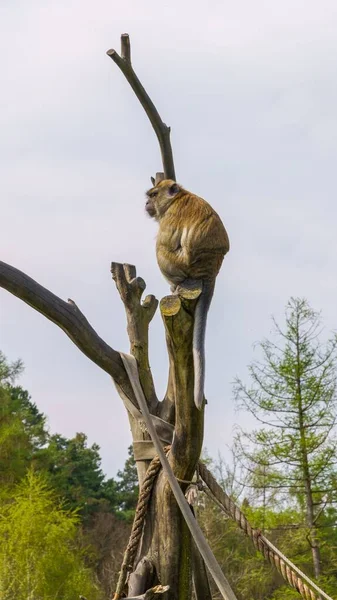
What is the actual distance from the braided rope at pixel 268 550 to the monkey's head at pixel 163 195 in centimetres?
165

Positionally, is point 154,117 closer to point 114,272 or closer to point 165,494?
point 114,272

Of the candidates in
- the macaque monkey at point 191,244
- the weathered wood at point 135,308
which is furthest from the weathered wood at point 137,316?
the macaque monkey at point 191,244

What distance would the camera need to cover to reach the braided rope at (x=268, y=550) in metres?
3.78

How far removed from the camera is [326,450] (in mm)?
10805

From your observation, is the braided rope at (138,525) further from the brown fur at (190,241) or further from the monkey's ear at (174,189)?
the monkey's ear at (174,189)

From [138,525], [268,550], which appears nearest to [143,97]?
[138,525]

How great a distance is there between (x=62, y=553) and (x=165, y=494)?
1272 cm

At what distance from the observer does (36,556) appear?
15.6 meters

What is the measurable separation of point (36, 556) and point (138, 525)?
12249 mm

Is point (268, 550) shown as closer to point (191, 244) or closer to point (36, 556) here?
point (191, 244)

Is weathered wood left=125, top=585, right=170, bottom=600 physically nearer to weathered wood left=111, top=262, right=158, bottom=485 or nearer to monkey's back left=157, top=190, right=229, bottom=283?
weathered wood left=111, top=262, right=158, bottom=485

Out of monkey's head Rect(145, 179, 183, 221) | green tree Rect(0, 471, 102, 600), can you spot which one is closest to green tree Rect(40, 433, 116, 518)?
green tree Rect(0, 471, 102, 600)

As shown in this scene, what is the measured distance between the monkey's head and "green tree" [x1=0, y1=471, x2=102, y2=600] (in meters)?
11.2

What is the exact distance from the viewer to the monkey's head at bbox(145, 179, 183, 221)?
5.10 m
